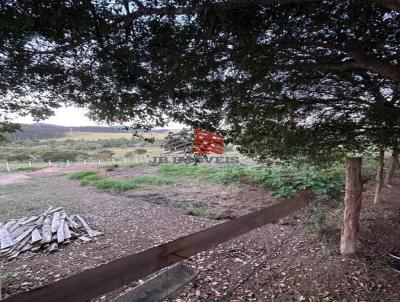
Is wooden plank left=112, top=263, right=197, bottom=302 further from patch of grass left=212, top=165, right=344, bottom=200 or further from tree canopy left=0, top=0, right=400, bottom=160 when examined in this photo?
patch of grass left=212, top=165, right=344, bottom=200

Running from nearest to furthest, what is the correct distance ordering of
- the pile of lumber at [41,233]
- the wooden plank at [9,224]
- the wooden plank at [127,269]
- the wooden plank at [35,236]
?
the wooden plank at [127,269] → the pile of lumber at [41,233] → the wooden plank at [35,236] → the wooden plank at [9,224]

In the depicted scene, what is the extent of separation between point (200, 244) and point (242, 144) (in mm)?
3234

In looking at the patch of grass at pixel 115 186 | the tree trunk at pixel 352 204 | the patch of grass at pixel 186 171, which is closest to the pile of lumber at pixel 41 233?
the patch of grass at pixel 115 186

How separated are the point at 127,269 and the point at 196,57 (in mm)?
2100

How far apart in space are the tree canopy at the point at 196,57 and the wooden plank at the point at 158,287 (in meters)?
2.02

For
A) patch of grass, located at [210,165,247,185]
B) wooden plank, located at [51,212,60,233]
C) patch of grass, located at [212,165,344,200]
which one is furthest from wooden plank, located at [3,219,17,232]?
patch of grass, located at [210,165,247,185]

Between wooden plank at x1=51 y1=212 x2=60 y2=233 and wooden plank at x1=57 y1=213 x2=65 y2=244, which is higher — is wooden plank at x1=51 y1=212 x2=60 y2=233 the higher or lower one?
the higher one

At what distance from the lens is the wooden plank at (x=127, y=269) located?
1236 mm

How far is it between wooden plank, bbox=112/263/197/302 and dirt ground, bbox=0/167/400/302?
0.75 meters

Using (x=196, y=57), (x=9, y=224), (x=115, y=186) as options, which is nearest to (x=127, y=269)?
(x=196, y=57)

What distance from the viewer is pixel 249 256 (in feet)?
14.7

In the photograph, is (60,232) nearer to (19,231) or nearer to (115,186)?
(19,231)

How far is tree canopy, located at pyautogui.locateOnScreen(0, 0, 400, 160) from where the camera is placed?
205 centimetres

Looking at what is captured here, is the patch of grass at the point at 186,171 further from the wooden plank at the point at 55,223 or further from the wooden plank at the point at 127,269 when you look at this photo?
the wooden plank at the point at 127,269
